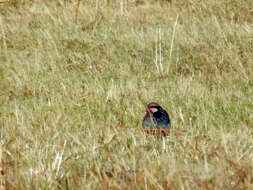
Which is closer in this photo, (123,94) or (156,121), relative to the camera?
(156,121)

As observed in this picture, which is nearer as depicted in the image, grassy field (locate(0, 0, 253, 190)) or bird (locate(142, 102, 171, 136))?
grassy field (locate(0, 0, 253, 190))

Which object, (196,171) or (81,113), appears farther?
(81,113)

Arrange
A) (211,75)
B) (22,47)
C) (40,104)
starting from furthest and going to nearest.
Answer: (22,47) < (211,75) < (40,104)

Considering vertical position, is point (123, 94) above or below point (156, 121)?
below

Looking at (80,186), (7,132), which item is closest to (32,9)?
(7,132)

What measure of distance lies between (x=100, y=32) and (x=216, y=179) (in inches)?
175

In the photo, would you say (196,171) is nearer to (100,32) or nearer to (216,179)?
(216,179)

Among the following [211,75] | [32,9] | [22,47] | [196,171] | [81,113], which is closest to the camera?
[196,171]

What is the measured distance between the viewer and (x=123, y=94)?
395 centimetres

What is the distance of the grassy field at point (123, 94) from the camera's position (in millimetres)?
2105

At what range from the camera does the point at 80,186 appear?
2.04 meters

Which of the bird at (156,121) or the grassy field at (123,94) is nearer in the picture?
the grassy field at (123,94)

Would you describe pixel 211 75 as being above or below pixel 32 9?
below

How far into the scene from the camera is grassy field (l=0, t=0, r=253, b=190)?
82.9 inches
